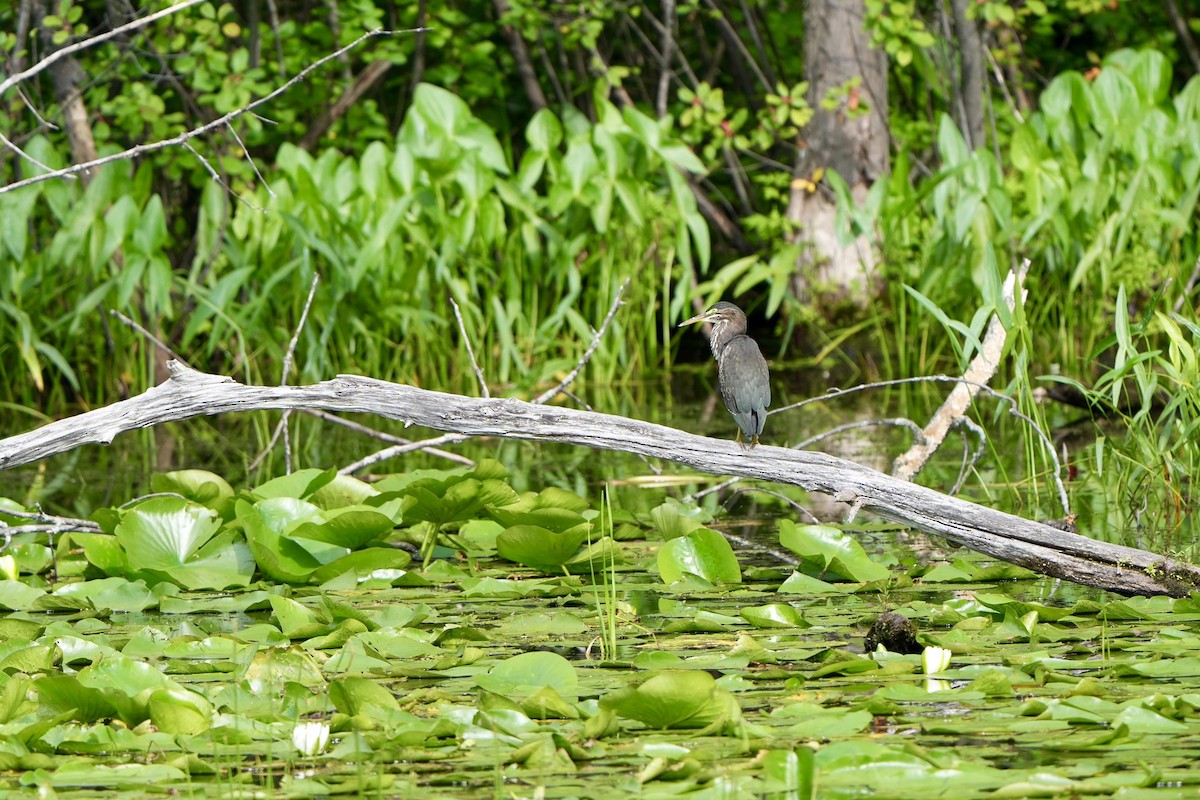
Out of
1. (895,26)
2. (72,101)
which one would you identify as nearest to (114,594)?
(72,101)

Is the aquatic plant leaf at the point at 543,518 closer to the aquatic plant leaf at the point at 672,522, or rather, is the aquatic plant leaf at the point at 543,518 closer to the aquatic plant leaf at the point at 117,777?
the aquatic plant leaf at the point at 672,522

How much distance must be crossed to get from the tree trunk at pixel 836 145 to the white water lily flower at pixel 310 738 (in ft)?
21.8

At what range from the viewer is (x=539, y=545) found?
340cm

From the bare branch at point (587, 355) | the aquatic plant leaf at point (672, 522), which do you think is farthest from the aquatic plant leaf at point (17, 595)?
the aquatic plant leaf at point (672, 522)

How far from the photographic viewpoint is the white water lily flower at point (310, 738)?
203cm

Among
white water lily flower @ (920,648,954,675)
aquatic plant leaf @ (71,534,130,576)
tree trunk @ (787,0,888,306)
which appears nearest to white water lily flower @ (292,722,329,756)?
white water lily flower @ (920,648,954,675)

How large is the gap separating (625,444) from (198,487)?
1387 millimetres

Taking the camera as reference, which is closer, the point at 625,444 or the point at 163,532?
the point at 625,444

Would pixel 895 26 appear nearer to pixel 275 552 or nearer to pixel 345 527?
pixel 345 527

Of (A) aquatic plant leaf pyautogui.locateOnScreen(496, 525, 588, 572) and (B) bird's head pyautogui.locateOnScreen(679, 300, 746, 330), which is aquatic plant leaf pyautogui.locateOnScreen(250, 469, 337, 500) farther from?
(B) bird's head pyautogui.locateOnScreen(679, 300, 746, 330)

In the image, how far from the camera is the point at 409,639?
2662 mm

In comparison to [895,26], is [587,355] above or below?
below

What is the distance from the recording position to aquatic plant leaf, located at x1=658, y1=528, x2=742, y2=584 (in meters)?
3.28

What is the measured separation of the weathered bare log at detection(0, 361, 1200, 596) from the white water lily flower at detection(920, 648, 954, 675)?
2.14ft
